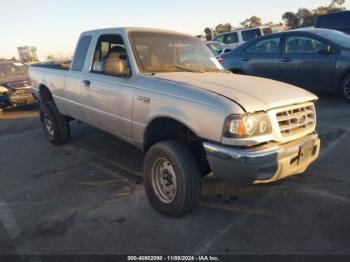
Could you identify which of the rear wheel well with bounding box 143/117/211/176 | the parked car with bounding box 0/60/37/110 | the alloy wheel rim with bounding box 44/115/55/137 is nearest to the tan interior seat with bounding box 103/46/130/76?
the rear wheel well with bounding box 143/117/211/176


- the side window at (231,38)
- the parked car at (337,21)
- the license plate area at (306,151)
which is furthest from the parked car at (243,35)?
the license plate area at (306,151)

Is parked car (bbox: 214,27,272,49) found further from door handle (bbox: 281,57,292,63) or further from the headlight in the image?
the headlight

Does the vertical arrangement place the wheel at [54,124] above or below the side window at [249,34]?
below

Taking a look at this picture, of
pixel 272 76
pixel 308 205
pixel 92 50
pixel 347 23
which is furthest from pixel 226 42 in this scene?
pixel 308 205

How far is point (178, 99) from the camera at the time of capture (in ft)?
11.0

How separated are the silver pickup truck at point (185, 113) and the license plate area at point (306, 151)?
1 centimetres

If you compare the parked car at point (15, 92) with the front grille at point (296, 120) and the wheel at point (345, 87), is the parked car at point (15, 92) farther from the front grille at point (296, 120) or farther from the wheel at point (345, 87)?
the front grille at point (296, 120)

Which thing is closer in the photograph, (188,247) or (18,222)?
(188,247)

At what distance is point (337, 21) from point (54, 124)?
1118cm

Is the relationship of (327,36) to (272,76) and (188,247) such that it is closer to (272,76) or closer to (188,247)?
(272,76)

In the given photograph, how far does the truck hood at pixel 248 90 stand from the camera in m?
3.12

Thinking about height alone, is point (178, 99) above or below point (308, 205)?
above

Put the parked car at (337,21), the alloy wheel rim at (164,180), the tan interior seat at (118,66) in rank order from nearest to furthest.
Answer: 1. the alloy wheel rim at (164,180)
2. the tan interior seat at (118,66)
3. the parked car at (337,21)

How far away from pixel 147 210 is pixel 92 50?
96.6 inches
